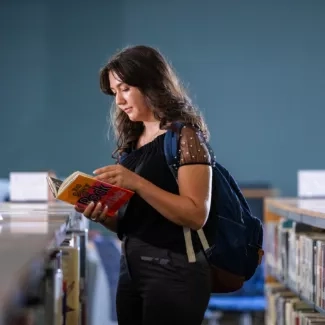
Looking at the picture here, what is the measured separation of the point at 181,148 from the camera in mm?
2164

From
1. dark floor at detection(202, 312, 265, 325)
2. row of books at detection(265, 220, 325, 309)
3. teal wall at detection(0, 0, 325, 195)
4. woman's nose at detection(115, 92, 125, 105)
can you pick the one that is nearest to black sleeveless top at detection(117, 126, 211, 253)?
woman's nose at detection(115, 92, 125, 105)

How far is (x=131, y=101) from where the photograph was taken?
2307mm

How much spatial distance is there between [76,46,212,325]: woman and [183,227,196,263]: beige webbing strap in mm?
14

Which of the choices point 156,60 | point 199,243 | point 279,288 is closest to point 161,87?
point 156,60

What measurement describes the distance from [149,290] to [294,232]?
208cm

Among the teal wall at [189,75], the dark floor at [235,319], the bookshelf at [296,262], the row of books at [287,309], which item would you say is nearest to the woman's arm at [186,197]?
the bookshelf at [296,262]

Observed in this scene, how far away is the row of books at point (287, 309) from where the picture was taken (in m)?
3.50

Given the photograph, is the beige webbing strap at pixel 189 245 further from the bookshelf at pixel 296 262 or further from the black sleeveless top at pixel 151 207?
the bookshelf at pixel 296 262

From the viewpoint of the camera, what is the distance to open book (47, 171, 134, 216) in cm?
220

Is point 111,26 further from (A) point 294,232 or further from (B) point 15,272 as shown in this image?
(B) point 15,272

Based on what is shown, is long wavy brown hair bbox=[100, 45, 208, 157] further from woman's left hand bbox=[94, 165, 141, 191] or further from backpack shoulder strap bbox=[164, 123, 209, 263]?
woman's left hand bbox=[94, 165, 141, 191]

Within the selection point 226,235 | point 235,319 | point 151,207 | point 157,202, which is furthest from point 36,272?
point 235,319

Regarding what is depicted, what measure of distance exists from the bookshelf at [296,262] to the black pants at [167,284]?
92 cm

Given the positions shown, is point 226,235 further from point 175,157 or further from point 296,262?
point 296,262
